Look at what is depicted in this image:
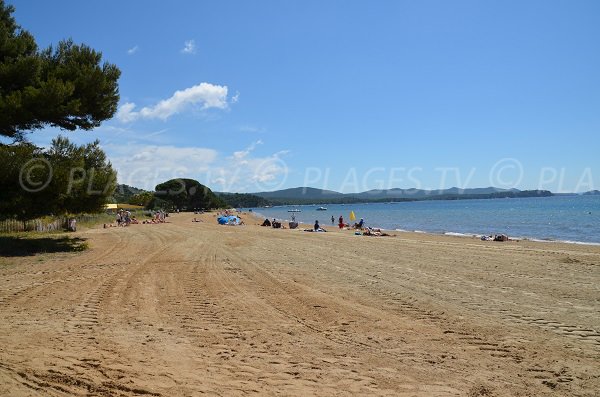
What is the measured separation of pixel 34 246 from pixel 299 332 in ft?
47.8

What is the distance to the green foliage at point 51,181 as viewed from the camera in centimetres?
1420

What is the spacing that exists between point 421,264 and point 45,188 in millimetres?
12160

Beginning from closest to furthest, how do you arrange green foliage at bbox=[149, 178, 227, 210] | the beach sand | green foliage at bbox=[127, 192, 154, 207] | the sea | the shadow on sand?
the beach sand → the shadow on sand → the sea → green foliage at bbox=[127, 192, 154, 207] → green foliage at bbox=[149, 178, 227, 210]

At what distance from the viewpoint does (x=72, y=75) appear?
16.3 meters

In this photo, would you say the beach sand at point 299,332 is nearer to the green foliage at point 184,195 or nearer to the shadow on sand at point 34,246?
the shadow on sand at point 34,246

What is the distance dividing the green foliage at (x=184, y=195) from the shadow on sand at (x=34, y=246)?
263ft

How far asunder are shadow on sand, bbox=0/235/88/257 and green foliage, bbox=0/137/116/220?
1.20 metres

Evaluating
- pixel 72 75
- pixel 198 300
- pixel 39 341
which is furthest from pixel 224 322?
pixel 72 75

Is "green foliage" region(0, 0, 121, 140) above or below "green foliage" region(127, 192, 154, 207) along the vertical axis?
above

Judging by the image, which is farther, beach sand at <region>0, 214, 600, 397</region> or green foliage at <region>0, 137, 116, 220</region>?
green foliage at <region>0, 137, 116, 220</region>

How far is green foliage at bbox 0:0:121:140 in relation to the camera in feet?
48.5
